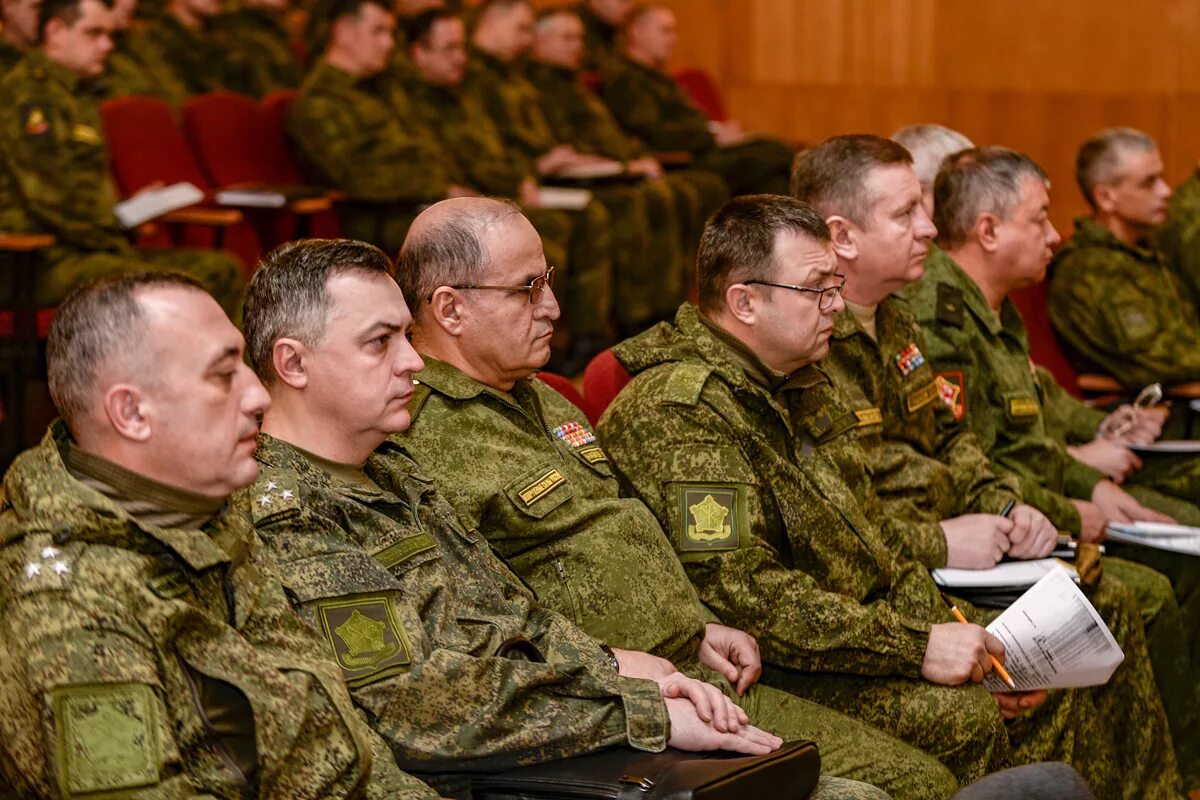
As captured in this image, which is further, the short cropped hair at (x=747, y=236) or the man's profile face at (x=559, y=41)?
the man's profile face at (x=559, y=41)

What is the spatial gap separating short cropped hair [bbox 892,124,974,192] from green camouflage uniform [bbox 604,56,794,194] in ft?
11.5

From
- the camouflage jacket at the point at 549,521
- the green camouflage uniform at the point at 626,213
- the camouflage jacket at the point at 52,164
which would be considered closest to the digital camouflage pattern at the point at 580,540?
the camouflage jacket at the point at 549,521

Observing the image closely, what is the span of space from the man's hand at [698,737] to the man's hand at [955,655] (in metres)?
0.54

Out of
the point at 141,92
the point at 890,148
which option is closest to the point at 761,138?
the point at 141,92

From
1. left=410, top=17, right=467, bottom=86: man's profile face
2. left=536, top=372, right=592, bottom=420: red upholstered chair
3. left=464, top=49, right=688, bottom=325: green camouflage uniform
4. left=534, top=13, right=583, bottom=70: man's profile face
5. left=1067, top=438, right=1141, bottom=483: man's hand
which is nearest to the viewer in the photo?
left=536, top=372, right=592, bottom=420: red upholstered chair

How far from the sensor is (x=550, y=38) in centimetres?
705

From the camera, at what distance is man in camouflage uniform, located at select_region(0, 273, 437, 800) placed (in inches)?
52.9

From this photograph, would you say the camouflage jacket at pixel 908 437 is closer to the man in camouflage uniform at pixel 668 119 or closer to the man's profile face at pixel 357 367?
the man's profile face at pixel 357 367

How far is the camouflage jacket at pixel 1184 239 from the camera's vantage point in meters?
4.24

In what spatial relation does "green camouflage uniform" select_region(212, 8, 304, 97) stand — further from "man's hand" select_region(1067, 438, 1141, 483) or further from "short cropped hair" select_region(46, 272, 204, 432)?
"short cropped hair" select_region(46, 272, 204, 432)

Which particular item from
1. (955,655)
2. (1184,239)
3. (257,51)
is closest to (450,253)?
(955,655)

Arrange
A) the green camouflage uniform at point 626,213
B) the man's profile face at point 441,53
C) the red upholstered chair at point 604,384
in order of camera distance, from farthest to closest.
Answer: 1. the green camouflage uniform at point 626,213
2. the man's profile face at point 441,53
3. the red upholstered chair at point 604,384

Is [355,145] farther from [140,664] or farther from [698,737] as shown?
[140,664]

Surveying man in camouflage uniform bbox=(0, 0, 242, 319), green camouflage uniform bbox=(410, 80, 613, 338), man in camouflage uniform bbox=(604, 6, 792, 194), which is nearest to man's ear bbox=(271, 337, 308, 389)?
man in camouflage uniform bbox=(0, 0, 242, 319)
